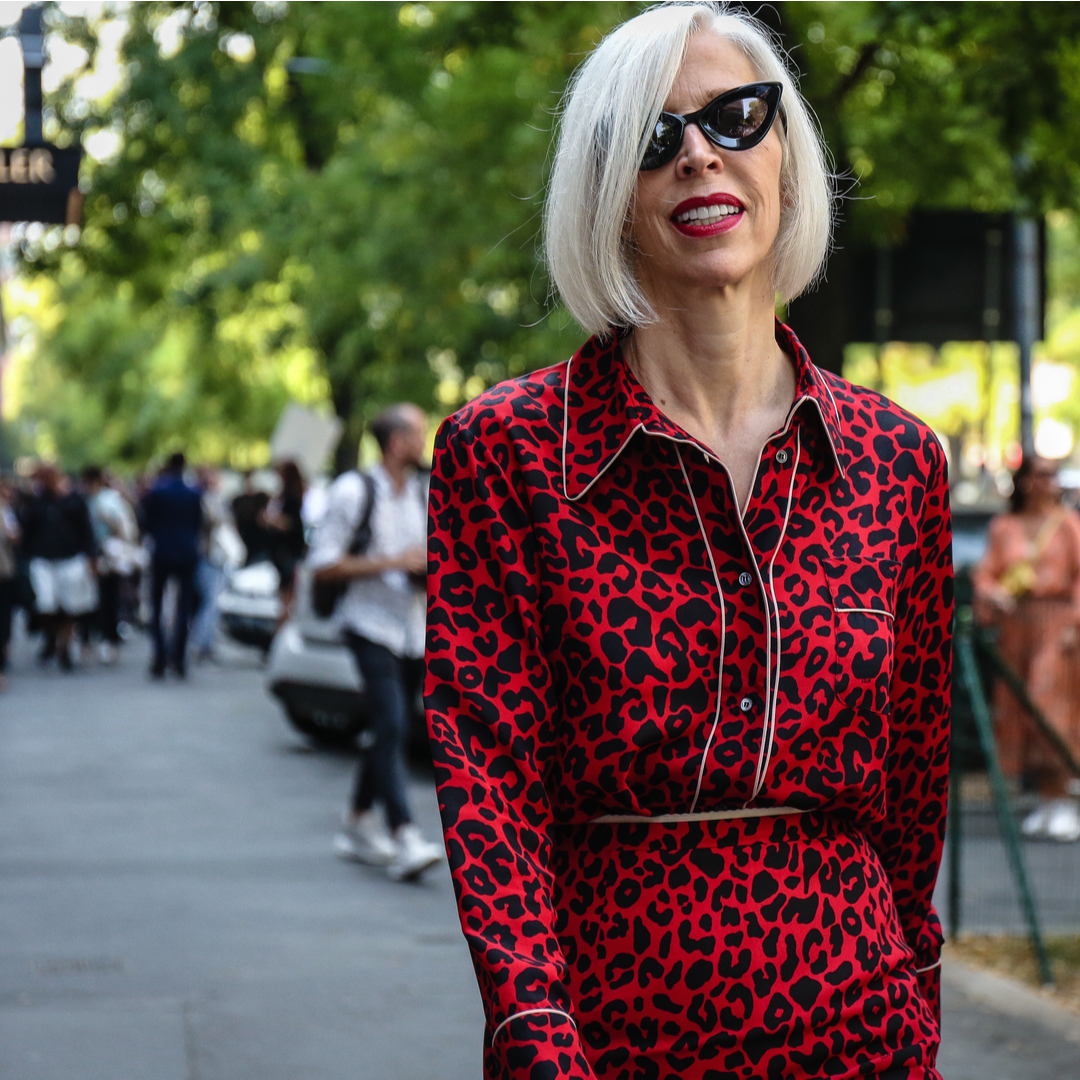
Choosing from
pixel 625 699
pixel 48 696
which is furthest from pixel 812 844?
pixel 48 696

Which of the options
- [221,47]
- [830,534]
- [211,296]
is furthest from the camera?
[211,296]

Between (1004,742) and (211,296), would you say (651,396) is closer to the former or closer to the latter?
(1004,742)

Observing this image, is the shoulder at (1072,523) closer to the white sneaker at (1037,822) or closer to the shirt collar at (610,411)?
the white sneaker at (1037,822)

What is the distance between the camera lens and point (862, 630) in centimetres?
202

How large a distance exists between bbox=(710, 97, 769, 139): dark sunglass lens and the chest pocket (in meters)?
0.48

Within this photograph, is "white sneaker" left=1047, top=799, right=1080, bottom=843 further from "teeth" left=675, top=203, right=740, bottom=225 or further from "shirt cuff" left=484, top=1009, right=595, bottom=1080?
"shirt cuff" left=484, top=1009, right=595, bottom=1080

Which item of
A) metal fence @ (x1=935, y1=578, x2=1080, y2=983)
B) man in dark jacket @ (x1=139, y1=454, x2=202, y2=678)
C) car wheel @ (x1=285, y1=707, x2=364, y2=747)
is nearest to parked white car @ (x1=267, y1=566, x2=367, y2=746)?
car wheel @ (x1=285, y1=707, x2=364, y2=747)

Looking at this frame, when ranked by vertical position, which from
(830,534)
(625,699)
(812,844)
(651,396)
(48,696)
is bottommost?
(48,696)

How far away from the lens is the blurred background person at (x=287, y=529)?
701 inches

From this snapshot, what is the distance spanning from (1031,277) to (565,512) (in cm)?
1044

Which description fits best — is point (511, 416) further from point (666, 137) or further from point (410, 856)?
point (410, 856)

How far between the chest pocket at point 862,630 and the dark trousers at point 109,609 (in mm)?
19433

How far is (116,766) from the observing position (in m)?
12.1

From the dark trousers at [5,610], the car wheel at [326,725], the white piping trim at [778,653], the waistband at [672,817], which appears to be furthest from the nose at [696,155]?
the dark trousers at [5,610]
